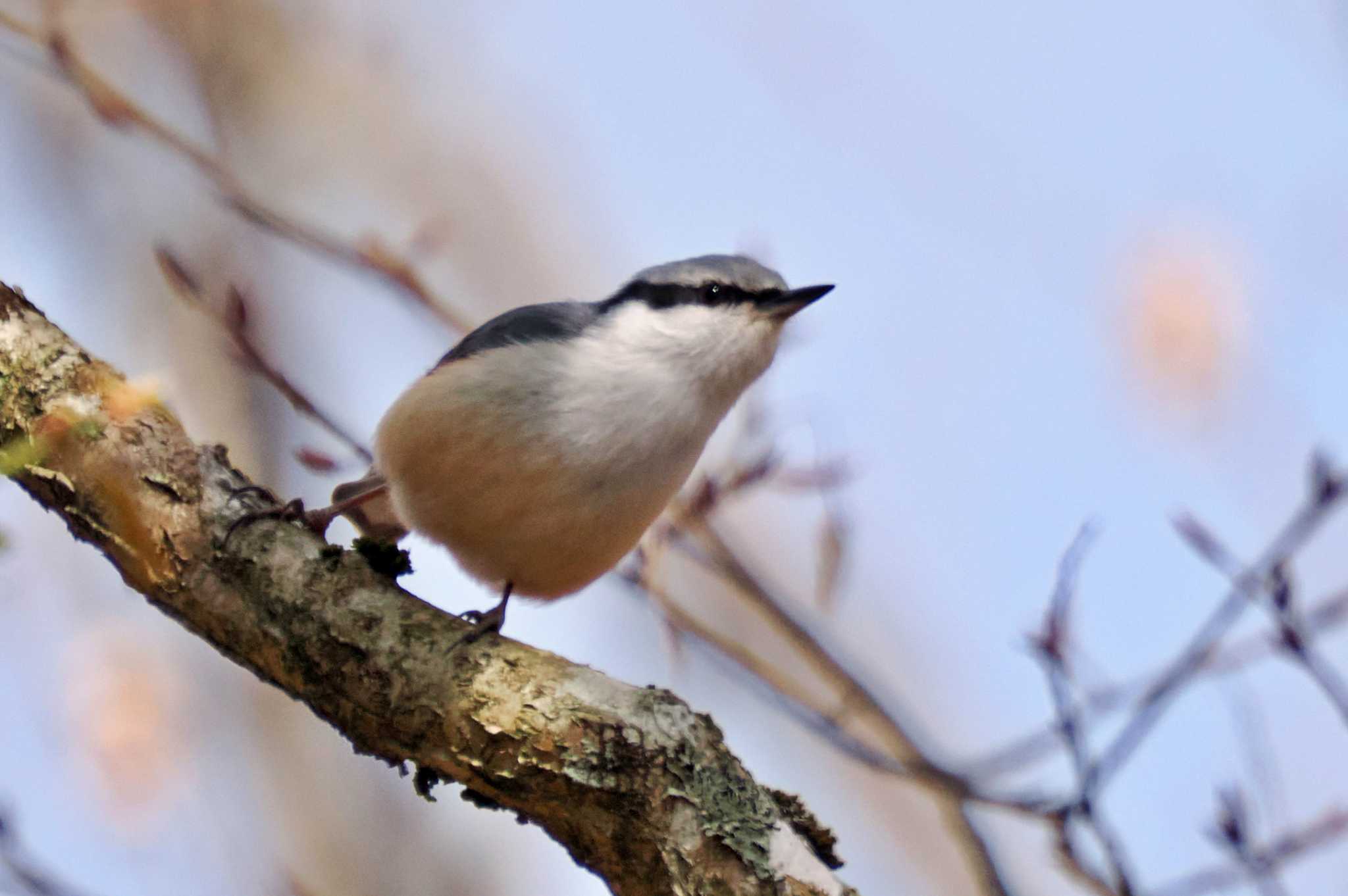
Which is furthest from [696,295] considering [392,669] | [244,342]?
[392,669]

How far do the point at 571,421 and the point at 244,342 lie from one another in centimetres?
79

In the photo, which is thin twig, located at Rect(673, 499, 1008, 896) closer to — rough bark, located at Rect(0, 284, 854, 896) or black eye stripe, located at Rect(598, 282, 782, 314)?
rough bark, located at Rect(0, 284, 854, 896)

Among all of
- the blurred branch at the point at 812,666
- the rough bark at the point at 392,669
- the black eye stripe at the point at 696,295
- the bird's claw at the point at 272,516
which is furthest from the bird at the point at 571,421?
the rough bark at the point at 392,669

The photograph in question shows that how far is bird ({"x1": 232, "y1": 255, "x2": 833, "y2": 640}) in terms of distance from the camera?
2906mm

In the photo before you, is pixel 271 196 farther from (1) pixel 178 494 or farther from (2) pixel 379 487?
(1) pixel 178 494

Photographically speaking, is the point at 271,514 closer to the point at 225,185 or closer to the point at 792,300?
the point at 225,185

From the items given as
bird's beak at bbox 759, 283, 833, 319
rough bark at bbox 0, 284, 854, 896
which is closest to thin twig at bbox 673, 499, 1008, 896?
rough bark at bbox 0, 284, 854, 896

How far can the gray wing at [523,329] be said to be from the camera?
3.21 meters

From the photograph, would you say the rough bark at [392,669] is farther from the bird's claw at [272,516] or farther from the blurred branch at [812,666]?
the blurred branch at [812,666]

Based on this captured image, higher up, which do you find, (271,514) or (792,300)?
(792,300)

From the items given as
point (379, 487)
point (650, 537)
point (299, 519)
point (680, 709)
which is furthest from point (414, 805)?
point (680, 709)

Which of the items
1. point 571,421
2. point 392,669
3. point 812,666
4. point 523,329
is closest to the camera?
point 392,669

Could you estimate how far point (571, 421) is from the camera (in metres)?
2.94

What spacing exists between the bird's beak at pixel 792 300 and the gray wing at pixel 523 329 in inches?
18.5
